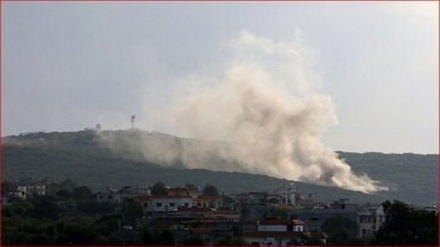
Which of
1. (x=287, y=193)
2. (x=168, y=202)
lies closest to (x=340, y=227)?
(x=168, y=202)

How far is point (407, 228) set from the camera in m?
33.5

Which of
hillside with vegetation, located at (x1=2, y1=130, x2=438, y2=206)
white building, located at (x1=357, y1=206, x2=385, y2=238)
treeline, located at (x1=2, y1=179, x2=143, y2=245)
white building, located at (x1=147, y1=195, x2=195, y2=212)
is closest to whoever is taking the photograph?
treeline, located at (x1=2, y1=179, x2=143, y2=245)

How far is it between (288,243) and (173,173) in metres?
56.6

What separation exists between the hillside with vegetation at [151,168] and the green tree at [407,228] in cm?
4951

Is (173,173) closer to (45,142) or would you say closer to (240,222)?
(45,142)

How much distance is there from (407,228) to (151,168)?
65750 millimetres

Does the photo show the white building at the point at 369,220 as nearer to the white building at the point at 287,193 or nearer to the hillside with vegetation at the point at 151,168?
the white building at the point at 287,193

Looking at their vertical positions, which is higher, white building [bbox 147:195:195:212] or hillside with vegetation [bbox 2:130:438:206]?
hillside with vegetation [bbox 2:130:438:206]

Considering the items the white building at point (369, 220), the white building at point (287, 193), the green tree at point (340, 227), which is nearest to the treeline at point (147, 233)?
the green tree at point (340, 227)

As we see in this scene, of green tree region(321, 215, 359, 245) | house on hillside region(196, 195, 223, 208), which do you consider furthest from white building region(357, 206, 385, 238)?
house on hillside region(196, 195, 223, 208)

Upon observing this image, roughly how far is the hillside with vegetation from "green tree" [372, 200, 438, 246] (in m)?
49.5

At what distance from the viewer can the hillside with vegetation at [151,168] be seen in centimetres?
9244

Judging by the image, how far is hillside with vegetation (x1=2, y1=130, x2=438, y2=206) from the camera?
9244 centimetres

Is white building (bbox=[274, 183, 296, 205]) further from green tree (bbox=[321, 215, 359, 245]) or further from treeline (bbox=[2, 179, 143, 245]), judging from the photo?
green tree (bbox=[321, 215, 359, 245])
